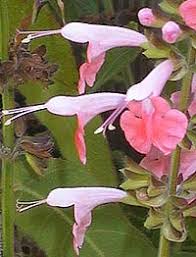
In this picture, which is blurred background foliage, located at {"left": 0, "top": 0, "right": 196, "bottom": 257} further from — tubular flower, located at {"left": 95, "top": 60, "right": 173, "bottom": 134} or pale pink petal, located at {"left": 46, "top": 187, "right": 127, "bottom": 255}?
tubular flower, located at {"left": 95, "top": 60, "right": 173, "bottom": 134}

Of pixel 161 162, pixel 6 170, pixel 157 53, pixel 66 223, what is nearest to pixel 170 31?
pixel 157 53

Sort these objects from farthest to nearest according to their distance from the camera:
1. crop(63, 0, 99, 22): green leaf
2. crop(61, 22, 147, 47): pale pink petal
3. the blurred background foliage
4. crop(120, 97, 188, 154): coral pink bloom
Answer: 1. crop(63, 0, 99, 22): green leaf
2. the blurred background foliage
3. crop(61, 22, 147, 47): pale pink petal
4. crop(120, 97, 188, 154): coral pink bloom

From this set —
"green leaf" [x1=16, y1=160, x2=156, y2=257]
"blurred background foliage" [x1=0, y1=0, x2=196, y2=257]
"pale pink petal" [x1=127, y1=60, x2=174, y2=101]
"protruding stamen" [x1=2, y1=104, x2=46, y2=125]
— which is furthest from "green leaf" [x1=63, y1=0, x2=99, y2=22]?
"pale pink petal" [x1=127, y1=60, x2=174, y2=101]

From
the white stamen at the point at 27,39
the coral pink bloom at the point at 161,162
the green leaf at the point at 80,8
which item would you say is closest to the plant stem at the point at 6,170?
the white stamen at the point at 27,39

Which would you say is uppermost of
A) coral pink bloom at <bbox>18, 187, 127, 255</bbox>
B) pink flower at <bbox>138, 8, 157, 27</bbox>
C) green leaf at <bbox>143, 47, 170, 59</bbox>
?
pink flower at <bbox>138, 8, 157, 27</bbox>

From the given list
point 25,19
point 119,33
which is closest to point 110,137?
point 25,19

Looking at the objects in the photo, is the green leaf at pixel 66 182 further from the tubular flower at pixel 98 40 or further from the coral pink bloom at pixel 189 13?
the coral pink bloom at pixel 189 13

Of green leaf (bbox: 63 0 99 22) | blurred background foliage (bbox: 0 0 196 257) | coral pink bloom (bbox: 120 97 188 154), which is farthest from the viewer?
green leaf (bbox: 63 0 99 22)
